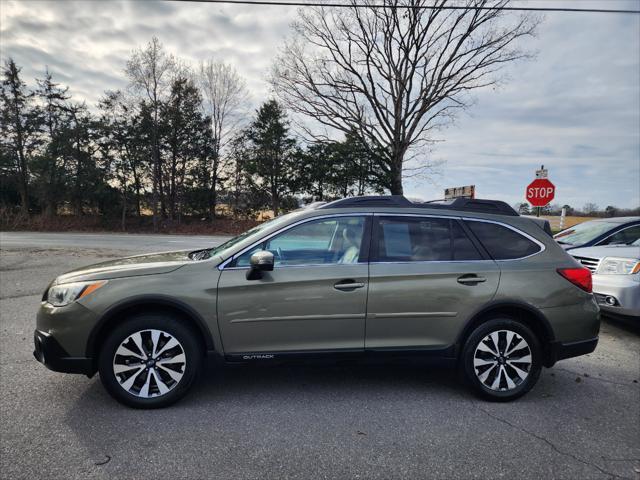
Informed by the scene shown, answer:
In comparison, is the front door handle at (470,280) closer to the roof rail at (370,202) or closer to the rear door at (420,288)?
the rear door at (420,288)

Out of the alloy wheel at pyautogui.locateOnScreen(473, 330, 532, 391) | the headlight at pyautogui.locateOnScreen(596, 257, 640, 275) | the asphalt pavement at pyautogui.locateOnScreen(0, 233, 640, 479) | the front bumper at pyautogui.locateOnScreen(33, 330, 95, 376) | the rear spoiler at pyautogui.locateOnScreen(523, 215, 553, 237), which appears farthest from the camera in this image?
the headlight at pyautogui.locateOnScreen(596, 257, 640, 275)

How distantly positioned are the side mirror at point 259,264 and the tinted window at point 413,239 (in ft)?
3.13

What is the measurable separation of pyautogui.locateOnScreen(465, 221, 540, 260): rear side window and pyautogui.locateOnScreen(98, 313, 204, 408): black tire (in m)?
2.66

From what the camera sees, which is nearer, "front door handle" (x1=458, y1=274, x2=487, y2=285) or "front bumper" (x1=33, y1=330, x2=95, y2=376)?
"front bumper" (x1=33, y1=330, x2=95, y2=376)

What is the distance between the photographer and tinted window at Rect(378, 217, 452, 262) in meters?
3.33

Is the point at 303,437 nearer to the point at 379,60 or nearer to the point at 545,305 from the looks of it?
the point at 545,305

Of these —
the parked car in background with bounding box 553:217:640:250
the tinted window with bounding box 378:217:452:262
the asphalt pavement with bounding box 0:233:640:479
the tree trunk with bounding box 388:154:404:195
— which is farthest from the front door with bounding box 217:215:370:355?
the tree trunk with bounding box 388:154:404:195

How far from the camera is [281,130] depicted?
26.8 m

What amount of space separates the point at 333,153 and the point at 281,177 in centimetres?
410

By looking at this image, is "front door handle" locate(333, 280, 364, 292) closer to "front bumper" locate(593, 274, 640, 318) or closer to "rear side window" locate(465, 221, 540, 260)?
"rear side window" locate(465, 221, 540, 260)

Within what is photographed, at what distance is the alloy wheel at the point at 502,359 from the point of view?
332 centimetres

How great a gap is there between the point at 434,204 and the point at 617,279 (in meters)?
3.34

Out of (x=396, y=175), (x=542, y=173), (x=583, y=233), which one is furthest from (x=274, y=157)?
(x=583, y=233)

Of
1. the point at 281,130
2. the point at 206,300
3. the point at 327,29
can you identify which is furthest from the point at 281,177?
the point at 206,300
